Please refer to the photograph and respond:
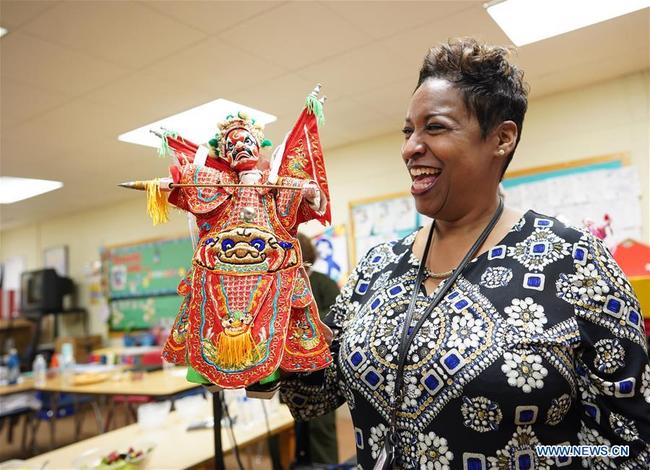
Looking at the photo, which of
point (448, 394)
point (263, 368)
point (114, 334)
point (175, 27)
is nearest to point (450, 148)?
point (448, 394)

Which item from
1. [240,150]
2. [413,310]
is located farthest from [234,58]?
[413,310]

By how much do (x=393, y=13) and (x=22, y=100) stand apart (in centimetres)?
239

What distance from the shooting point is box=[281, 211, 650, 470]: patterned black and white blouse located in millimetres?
792

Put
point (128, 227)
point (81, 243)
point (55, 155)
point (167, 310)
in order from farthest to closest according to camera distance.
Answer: point (81, 243)
point (128, 227)
point (167, 310)
point (55, 155)

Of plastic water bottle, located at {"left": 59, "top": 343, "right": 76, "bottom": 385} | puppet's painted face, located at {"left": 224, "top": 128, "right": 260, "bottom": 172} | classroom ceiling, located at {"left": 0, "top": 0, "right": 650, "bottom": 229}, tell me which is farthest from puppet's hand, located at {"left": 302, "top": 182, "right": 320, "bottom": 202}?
plastic water bottle, located at {"left": 59, "top": 343, "right": 76, "bottom": 385}

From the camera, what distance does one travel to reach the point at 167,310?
250 inches

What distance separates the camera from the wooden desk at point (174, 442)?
1991 mm

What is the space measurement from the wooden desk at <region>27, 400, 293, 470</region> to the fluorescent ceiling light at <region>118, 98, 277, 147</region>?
1731 mm

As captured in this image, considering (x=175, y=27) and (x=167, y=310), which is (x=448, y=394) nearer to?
(x=175, y=27)

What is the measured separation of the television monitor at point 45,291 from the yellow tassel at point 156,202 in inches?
280

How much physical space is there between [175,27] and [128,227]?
16.0 ft

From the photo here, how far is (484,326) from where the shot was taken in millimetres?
834

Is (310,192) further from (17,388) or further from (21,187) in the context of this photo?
(21,187)

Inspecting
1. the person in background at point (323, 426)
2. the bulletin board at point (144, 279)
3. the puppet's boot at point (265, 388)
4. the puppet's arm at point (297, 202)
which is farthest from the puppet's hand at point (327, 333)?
the bulletin board at point (144, 279)
